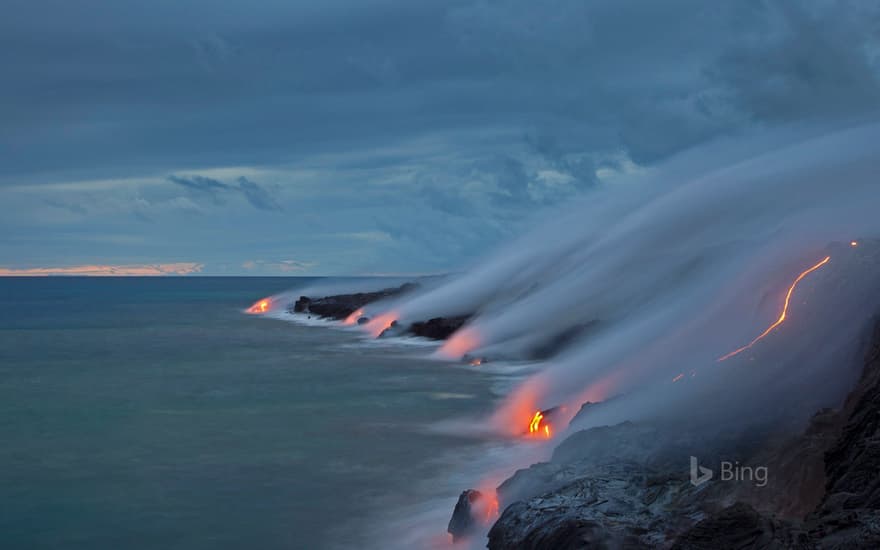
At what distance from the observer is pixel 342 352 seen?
1374 inches

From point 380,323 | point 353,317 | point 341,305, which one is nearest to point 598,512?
point 380,323

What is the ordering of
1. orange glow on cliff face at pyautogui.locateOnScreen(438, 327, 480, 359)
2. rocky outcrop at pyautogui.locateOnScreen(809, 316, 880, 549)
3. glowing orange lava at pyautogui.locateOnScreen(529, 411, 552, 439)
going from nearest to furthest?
1. rocky outcrop at pyautogui.locateOnScreen(809, 316, 880, 549)
2. glowing orange lava at pyautogui.locateOnScreen(529, 411, 552, 439)
3. orange glow on cliff face at pyautogui.locateOnScreen(438, 327, 480, 359)

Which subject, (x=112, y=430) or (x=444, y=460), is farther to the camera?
(x=112, y=430)

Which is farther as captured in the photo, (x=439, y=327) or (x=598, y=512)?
(x=439, y=327)

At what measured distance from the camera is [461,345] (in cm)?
3381

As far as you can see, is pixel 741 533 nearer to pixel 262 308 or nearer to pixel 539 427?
pixel 539 427

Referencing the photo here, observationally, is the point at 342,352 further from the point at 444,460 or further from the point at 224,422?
the point at 444,460

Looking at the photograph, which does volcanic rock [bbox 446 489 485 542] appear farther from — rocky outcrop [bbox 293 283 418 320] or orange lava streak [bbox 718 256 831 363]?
rocky outcrop [bbox 293 283 418 320]

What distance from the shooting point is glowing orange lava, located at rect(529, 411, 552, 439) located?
15.5 meters

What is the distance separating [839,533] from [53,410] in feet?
67.9

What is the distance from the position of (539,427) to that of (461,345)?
59.2 ft

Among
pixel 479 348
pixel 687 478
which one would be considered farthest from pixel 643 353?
pixel 479 348

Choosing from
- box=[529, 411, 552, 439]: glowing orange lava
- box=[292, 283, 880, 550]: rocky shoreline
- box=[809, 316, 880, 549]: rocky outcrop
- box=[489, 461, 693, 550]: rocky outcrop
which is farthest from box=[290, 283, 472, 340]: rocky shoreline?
box=[809, 316, 880, 549]: rocky outcrop

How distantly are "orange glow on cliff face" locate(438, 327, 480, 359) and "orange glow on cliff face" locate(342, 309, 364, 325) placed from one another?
17.0 m
